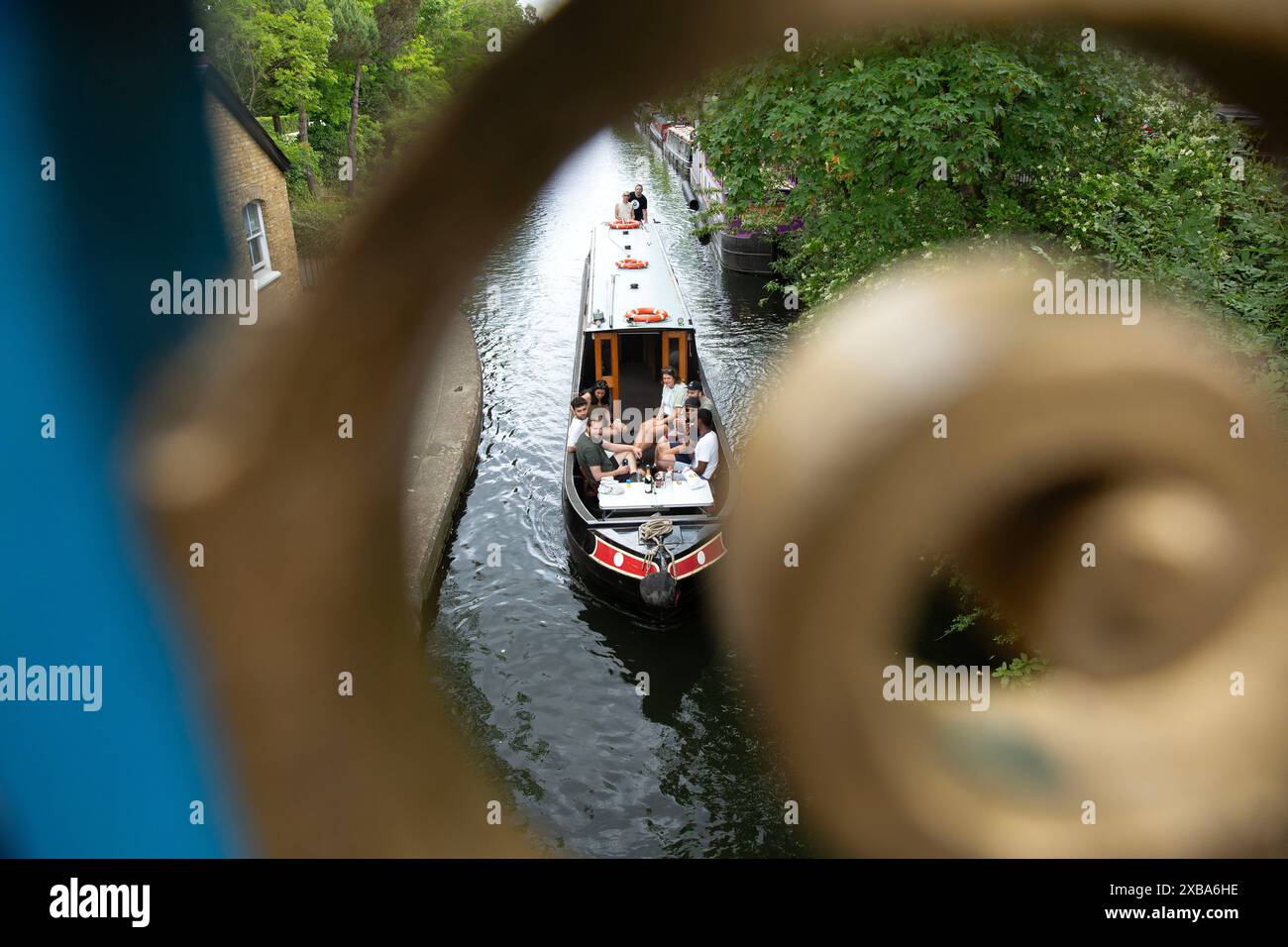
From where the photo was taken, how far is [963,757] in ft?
5.94

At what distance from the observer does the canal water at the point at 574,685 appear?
8.89 m

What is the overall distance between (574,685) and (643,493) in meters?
2.49

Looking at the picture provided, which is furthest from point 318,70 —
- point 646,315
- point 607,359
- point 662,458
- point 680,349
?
point 662,458

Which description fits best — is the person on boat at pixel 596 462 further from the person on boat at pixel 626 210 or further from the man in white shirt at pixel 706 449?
the person on boat at pixel 626 210

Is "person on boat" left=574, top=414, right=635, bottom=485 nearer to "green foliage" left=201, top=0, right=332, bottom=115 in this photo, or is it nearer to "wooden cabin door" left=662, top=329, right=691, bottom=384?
"wooden cabin door" left=662, top=329, right=691, bottom=384

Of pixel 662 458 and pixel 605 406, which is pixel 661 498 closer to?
pixel 662 458

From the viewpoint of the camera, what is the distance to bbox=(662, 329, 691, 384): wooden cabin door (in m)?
14.2

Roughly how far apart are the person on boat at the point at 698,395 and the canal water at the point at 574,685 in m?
1.82

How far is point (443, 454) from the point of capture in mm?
14688

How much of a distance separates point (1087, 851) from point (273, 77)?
21385 mm

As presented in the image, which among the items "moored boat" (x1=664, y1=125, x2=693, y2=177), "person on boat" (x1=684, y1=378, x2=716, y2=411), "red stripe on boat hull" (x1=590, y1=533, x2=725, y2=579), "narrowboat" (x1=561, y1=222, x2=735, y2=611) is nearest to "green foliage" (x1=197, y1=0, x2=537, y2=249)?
"narrowboat" (x1=561, y1=222, x2=735, y2=611)

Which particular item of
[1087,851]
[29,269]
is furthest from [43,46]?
[1087,851]

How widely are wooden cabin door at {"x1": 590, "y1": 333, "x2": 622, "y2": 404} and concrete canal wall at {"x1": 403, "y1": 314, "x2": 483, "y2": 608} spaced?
2144mm
